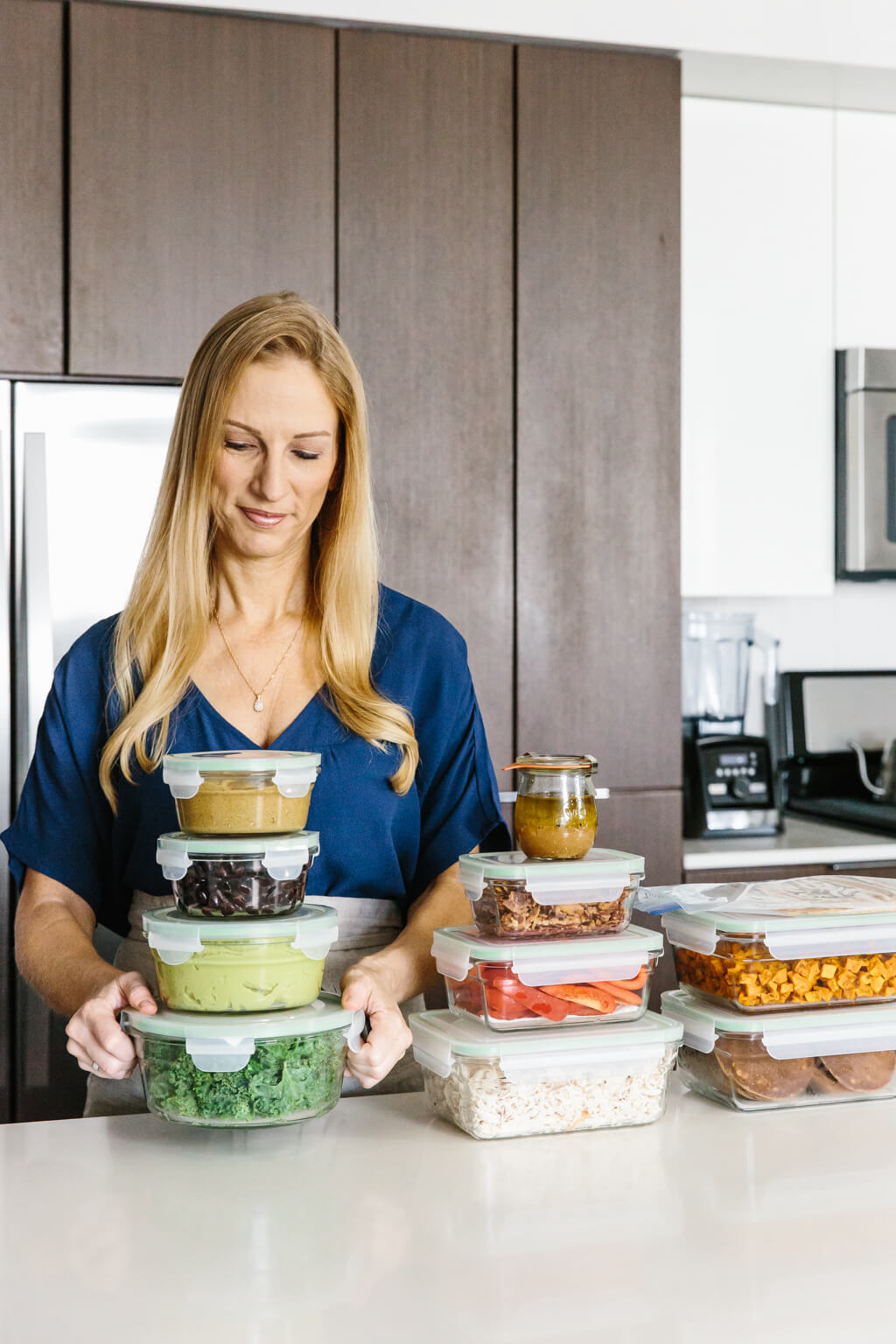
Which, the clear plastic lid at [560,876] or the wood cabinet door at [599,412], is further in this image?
the wood cabinet door at [599,412]

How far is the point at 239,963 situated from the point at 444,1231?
26 centimetres

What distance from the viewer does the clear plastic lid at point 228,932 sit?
41.9 inches

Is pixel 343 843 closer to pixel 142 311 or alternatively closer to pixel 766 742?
pixel 142 311

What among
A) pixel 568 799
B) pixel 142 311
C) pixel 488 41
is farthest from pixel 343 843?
pixel 488 41

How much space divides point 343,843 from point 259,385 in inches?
19.0

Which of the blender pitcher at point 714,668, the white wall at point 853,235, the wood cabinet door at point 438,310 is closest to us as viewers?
the wood cabinet door at point 438,310

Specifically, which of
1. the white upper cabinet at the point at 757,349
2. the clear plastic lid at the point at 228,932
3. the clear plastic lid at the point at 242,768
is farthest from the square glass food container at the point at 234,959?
the white upper cabinet at the point at 757,349

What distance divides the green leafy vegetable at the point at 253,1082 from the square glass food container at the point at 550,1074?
12 cm

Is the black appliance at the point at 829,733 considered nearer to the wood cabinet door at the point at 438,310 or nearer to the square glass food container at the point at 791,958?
the wood cabinet door at the point at 438,310

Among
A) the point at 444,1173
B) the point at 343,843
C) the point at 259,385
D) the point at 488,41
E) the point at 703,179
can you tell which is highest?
the point at 488,41

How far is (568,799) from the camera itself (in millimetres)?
1175

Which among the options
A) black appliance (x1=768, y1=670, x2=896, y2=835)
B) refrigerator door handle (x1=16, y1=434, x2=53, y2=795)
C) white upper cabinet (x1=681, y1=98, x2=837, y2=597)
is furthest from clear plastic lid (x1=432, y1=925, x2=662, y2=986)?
black appliance (x1=768, y1=670, x2=896, y2=835)

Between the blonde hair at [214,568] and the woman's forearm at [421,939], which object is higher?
the blonde hair at [214,568]

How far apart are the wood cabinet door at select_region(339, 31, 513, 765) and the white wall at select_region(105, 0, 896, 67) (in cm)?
5
